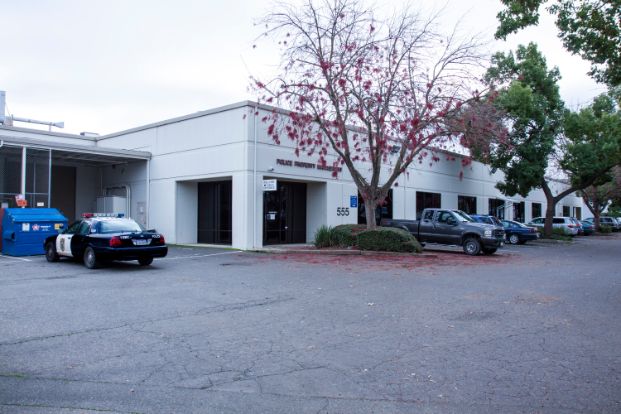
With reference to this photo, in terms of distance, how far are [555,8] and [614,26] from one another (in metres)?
1.32

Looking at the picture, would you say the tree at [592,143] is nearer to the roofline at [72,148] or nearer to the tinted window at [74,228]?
the roofline at [72,148]

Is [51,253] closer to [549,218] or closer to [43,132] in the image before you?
[43,132]

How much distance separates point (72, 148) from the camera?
21.8 meters

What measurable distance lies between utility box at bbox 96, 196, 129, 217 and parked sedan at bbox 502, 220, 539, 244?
20972 millimetres

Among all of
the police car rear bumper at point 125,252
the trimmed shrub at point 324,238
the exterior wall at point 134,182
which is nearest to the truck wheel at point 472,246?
the trimmed shrub at point 324,238

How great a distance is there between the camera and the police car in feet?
44.8

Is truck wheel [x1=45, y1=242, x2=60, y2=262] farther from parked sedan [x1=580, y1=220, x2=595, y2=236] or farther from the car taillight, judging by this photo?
parked sedan [x1=580, y1=220, x2=595, y2=236]

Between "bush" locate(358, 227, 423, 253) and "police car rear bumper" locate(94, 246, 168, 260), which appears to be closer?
"police car rear bumper" locate(94, 246, 168, 260)

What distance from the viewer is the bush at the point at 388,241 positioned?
61.1 ft

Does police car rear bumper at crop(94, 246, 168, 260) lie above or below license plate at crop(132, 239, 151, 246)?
below

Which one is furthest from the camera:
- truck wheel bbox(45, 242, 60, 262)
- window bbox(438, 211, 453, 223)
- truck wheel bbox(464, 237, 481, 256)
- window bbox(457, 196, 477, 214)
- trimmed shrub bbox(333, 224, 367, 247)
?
window bbox(457, 196, 477, 214)

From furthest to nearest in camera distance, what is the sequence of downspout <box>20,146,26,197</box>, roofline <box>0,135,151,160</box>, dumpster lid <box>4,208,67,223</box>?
downspout <box>20,146,26,197</box>
roofline <box>0,135,151,160</box>
dumpster lid <box>4,208,67,223</box>

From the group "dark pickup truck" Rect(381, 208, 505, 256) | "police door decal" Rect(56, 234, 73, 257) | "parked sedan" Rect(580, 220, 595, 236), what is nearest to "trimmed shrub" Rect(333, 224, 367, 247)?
"dark pickup truck" Rect(381, 208, 505, 256)

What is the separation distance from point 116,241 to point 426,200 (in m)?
22.4
